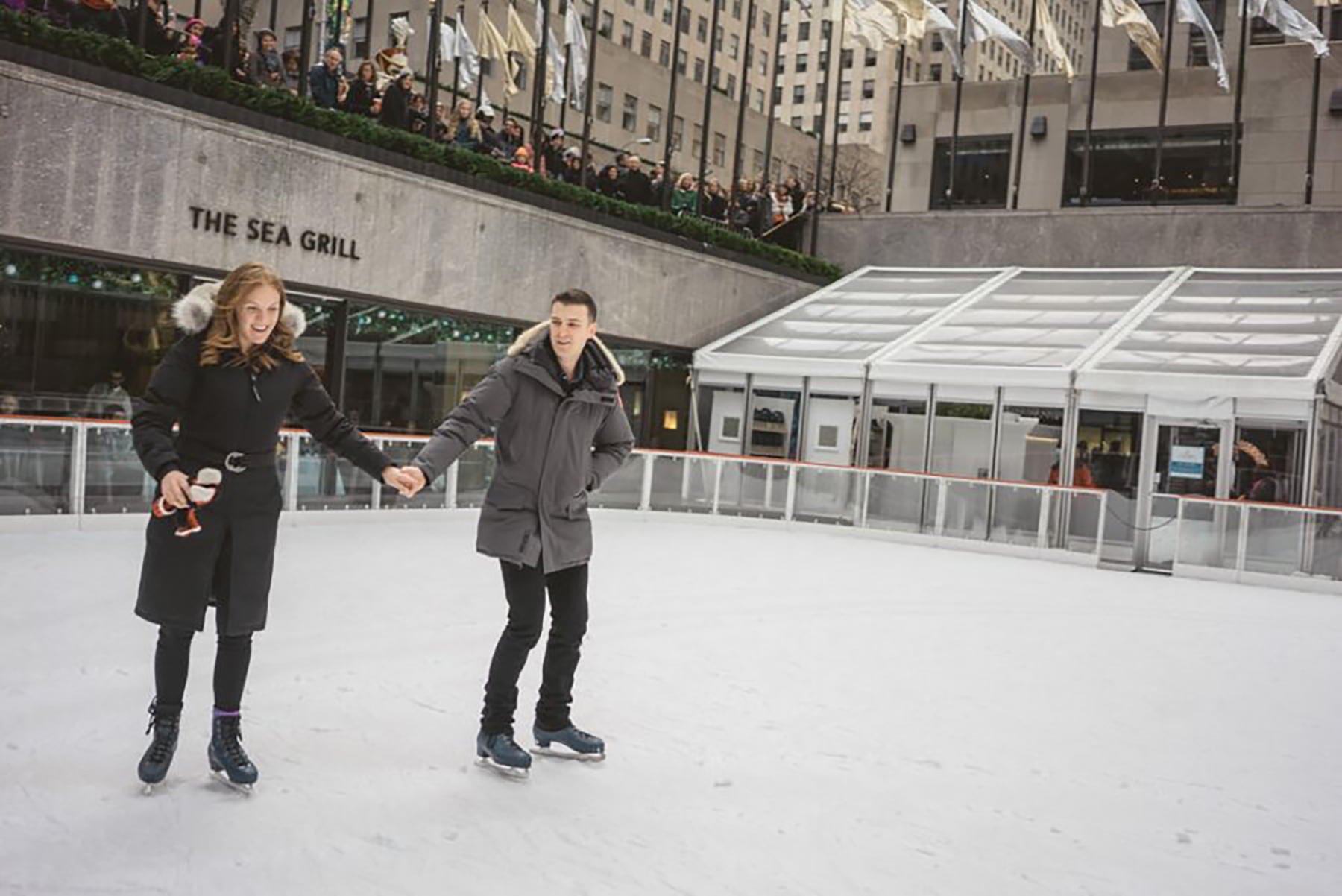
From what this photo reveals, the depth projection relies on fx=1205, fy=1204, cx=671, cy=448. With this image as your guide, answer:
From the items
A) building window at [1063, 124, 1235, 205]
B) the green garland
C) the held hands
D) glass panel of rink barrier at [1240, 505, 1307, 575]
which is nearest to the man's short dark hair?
the held hands

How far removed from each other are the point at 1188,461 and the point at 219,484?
14766 millimetres

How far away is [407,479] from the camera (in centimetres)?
405

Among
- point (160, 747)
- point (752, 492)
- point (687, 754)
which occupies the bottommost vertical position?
point (687, 754)

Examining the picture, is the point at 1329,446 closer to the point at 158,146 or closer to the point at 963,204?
the point at 158,146

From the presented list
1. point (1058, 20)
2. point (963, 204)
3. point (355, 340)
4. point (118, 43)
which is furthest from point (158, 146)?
point (1058, 20)

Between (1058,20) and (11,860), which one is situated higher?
(1058,20)

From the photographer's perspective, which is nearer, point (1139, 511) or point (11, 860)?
point (11, 860)

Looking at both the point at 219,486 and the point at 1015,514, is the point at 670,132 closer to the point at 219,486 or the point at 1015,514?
the point at 1015,514

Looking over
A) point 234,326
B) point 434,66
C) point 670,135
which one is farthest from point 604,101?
point 234,326

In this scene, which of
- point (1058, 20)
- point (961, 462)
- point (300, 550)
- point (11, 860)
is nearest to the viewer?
point (11, 860)

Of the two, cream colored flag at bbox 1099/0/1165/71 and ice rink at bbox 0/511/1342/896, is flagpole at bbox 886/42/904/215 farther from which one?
ice rink at bbox 0/511/1342/896

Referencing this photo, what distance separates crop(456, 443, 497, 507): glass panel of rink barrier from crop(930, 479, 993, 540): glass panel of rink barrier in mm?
5866

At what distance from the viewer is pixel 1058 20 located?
89.4 meters

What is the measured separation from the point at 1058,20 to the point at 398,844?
9665 centimetres
